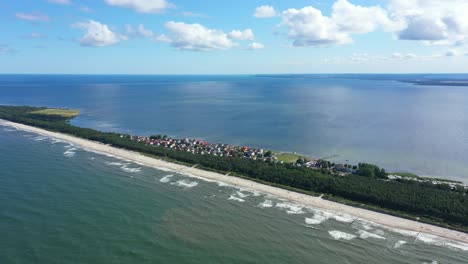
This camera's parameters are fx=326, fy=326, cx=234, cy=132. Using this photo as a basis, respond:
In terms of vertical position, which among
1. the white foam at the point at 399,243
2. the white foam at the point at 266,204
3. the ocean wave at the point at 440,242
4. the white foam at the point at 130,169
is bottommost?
the white foam at the point at 399,243

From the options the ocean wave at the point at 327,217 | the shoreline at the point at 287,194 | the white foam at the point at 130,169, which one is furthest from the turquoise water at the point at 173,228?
the white foam at the point at 130,169

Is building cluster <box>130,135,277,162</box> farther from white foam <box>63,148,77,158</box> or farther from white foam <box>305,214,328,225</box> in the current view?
white foam <box>305,214,328,225</box>

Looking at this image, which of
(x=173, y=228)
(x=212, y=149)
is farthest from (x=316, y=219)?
(x=212, y=149)

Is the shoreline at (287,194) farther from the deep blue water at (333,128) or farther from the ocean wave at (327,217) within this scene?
the deep blue water at (333,128)

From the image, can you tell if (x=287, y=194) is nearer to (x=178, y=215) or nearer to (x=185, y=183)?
(x=185, y=183)

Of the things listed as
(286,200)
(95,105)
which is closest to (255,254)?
(286,200)

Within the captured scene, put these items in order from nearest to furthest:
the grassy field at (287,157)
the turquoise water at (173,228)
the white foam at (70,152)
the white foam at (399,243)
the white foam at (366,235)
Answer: the turquoise water at (173,228)
the white foam at (399,243)
the white foam at (366,235)
the grassy field at (287,157)
the white foam at (70,152)

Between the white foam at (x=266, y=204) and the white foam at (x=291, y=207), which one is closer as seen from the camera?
the white foam at (x=291, y=207)
